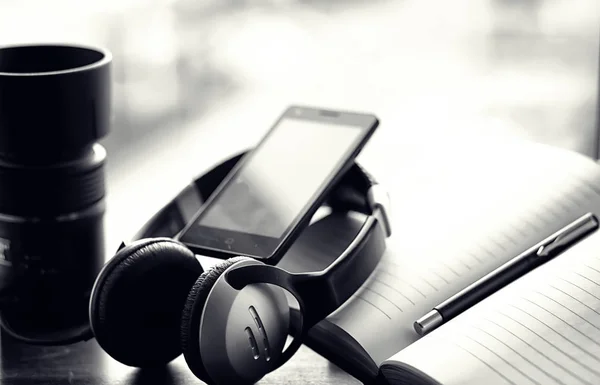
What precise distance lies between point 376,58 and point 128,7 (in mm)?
359

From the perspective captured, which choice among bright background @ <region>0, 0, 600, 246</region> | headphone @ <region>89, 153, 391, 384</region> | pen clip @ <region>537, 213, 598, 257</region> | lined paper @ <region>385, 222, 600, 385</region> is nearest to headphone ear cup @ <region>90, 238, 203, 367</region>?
headphone @ <region>89, 153, 391, 384</region>

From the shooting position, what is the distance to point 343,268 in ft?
1.60

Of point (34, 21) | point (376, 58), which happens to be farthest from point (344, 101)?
point (34, 21)

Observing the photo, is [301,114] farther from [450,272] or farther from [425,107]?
[425,107]

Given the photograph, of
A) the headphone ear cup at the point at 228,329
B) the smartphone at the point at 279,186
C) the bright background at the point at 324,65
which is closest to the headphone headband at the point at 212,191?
the smartphone at the point at 279,186

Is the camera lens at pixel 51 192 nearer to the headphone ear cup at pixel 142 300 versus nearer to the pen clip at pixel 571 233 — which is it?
the headphone ear cup at pixel 142 300

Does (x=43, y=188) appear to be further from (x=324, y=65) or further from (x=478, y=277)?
(x=324, y=65)

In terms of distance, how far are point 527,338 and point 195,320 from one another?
18 centimetres

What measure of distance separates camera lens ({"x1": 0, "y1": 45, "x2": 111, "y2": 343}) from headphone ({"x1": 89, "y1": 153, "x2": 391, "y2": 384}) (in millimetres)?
48

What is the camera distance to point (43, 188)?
0.52 meters

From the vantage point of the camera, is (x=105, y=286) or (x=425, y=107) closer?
(x=105, y=286)

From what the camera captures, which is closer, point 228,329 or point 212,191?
point 228,329

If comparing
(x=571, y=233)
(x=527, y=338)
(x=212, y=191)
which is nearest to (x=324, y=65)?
(x=212, y=191)

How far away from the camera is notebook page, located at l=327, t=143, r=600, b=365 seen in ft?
1.65
